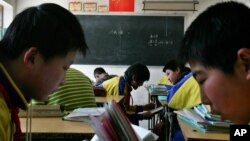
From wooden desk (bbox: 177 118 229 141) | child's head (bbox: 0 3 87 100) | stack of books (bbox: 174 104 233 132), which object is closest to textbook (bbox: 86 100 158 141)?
child's head (bbox: 0 3 87 100)

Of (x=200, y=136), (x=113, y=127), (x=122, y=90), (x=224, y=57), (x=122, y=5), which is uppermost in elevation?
(x=122, y=5)

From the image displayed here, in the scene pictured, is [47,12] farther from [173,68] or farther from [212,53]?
[173,68]

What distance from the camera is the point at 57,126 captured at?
157cm

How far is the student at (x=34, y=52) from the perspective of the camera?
91 cm

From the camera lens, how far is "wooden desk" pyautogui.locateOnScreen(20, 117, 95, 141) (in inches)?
56.7

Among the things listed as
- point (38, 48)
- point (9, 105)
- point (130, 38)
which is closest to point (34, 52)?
point (38, 48)

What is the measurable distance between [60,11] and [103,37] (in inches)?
194

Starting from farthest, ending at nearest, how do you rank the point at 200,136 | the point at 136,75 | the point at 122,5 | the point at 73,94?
1. the point at 122,5
2. the point at 136,75
3. the point at 73,94
4. the point at 200,136

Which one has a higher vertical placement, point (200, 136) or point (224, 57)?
point (224, 57)

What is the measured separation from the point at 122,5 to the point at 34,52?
5.04m

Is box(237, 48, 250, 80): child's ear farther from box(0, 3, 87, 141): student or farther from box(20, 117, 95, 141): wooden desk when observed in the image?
box(20, 117, 95, 141): wooden desk

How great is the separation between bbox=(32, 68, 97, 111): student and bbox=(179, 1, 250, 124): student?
1.26m

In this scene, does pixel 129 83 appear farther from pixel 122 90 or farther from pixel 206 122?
pixel 206 122

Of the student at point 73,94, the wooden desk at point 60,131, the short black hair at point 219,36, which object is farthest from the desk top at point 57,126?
the short black hair at point 219,36
